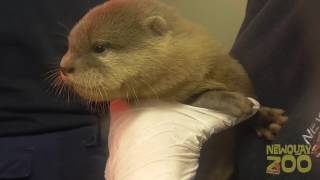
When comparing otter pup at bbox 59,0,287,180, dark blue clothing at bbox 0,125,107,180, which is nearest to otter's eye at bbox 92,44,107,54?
otter pup at bbox 59,0,287,180

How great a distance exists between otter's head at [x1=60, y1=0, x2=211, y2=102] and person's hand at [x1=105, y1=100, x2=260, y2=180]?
50 mm

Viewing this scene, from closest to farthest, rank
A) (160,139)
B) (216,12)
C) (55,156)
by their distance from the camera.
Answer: (160,139) → (55,156) → (216,12)

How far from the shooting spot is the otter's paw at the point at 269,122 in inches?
41.7

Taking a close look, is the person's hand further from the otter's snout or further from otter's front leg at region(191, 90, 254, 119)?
the otter's snout

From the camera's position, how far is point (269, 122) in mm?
1077

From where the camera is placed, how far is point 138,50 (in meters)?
0.97

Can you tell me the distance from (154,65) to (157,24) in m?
0.08

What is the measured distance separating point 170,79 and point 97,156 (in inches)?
22.2

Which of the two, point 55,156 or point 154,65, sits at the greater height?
point 154,65

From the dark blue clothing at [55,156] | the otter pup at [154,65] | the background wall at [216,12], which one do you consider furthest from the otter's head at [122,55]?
the background wall at [216,12]

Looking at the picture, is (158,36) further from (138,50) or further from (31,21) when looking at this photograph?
(31,21)

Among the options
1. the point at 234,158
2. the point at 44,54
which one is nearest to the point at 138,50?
the point at 234,158

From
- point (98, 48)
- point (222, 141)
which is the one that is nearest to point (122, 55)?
point (98, 48)

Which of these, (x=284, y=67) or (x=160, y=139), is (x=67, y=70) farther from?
(x=284, y=67)
